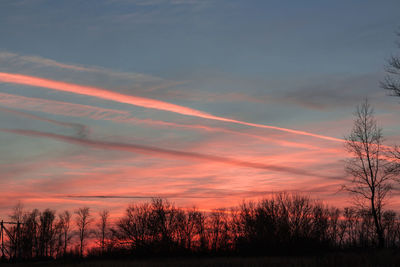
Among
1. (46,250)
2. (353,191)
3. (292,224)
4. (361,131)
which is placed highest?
(361,131)

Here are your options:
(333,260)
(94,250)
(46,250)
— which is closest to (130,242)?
(94,250)

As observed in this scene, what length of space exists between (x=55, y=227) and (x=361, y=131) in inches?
3356

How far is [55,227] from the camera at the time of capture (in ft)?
339

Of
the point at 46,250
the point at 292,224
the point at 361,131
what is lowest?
the point at 46,250

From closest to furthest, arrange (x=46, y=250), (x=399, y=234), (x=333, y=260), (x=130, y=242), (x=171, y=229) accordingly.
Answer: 1. (x=333, y=260)
2. (x=130, y=242)
3. (x=171, y=229)
4. (x=399, y=234)
5. (x=46, y=250)

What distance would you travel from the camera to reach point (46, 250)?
9912 cm

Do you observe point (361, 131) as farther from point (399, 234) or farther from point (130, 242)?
point (399, 234)

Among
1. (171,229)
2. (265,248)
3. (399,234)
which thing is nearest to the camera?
(265,248)

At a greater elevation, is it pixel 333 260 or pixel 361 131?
pixel 361 131

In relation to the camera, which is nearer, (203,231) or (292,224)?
(292,224)

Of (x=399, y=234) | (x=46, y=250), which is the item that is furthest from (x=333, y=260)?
(x=46, y=250)

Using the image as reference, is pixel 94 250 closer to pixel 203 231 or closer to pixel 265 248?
pixel 203 231

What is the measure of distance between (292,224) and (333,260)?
3336 cm

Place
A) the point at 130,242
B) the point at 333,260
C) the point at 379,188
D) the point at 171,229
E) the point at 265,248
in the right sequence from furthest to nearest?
the point at 171,229
the point at 130,242
the point at 265,248
the point at 379,188
the point at 333,260
